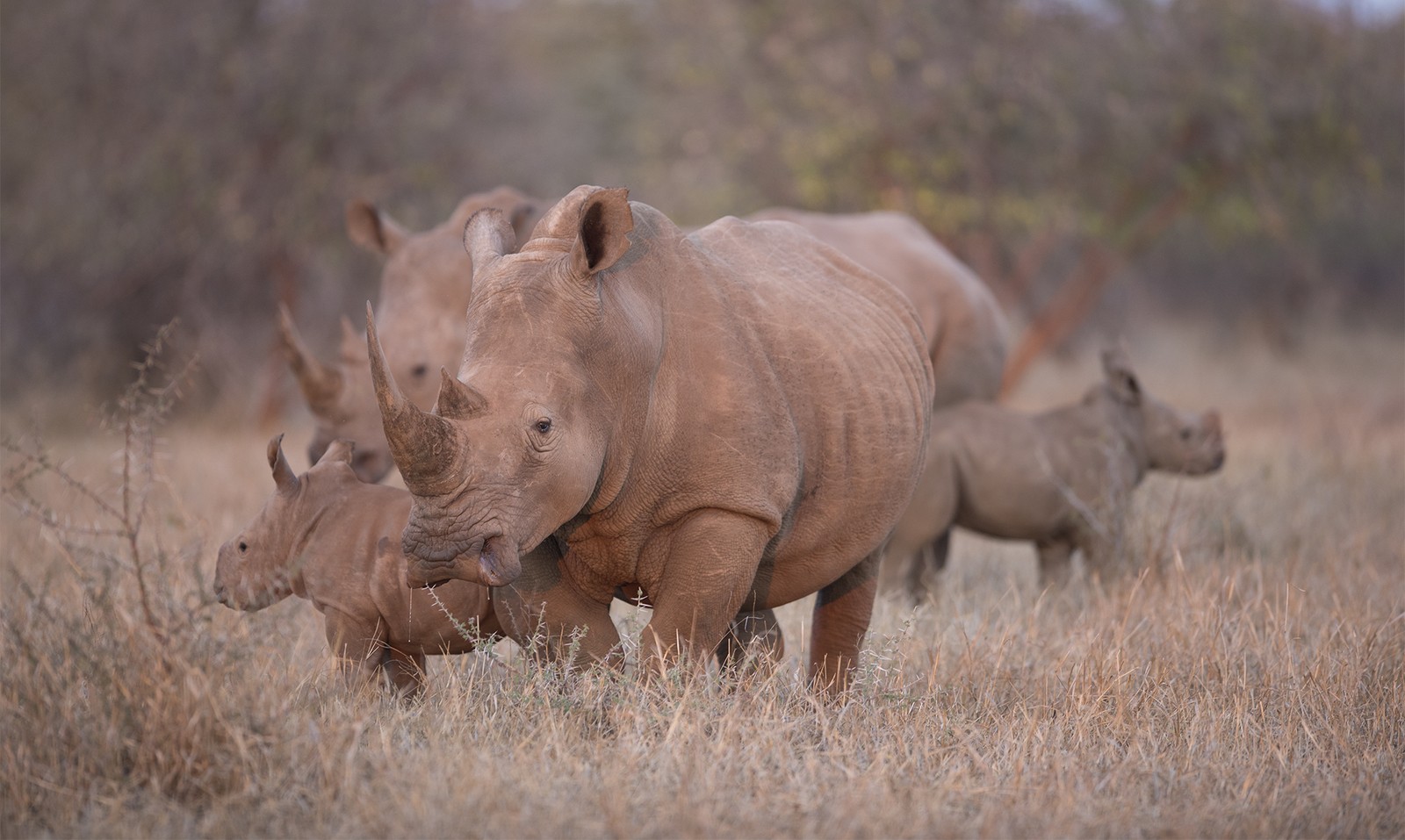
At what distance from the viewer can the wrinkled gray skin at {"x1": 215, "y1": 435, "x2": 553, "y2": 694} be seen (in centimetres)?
432

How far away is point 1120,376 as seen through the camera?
7438 millimetres

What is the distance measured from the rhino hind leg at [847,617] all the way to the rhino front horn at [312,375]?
269cm

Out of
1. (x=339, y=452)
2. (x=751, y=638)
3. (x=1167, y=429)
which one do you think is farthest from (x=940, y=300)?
(x=339, y=452)

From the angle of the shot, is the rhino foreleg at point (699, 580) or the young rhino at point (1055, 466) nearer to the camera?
the rhino foreleg at point (699, 580)

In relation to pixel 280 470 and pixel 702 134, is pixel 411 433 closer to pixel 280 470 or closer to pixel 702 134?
pixel 280 470

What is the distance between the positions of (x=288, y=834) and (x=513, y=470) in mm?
934

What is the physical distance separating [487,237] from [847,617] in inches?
64.8

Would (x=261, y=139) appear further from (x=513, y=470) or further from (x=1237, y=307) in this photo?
(x=1237, y=307)

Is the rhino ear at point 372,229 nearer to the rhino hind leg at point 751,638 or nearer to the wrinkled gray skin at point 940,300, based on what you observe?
the wrinkled gray skin at point 940,300

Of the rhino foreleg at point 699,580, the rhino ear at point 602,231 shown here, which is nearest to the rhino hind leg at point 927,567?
the rhino foreleg at point 699,580

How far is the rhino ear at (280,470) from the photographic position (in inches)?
172

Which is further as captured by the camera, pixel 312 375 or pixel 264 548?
pixel 312 375

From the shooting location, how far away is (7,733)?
140 inches

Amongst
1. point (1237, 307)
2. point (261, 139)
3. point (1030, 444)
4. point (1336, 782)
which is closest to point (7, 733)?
point (1336, 782)
